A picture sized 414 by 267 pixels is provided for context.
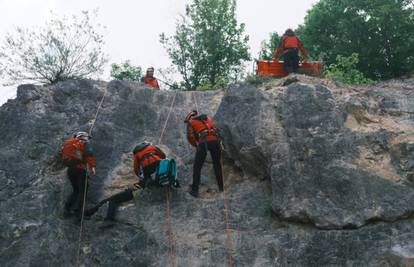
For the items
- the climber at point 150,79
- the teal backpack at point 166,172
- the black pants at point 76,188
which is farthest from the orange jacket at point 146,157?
the climber at point 150,79

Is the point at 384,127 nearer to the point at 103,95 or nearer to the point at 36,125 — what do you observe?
the point at 103,95

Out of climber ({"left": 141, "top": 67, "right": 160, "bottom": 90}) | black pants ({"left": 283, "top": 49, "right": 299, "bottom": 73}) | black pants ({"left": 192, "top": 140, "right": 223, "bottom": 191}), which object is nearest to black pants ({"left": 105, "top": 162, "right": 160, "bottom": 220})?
black pants ({"left": 192, "top": 140, "right": 223, "bottom": 191})

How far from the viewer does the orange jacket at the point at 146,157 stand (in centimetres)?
922

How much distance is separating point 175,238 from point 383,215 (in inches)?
142

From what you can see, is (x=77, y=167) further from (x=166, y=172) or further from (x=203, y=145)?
(x=203, y=145)

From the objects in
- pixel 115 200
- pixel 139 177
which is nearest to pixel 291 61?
pixel 139 177

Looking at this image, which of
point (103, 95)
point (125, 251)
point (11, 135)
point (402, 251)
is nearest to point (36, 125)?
point (11, 135)

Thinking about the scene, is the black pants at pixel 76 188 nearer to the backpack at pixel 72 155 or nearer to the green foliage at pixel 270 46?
the backpack at pixel 72 155

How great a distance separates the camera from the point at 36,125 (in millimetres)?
10602

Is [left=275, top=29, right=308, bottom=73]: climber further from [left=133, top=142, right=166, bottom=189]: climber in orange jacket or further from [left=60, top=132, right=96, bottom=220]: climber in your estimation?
[left=60, top=132, right=96, bottom=220]: climber

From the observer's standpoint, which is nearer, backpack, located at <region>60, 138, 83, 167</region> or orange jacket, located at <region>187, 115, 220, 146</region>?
backpack, located at <region>60, 138, 83, 167</region>

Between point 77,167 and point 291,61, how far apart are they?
6745 mm

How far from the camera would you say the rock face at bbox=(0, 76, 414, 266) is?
27.2ft

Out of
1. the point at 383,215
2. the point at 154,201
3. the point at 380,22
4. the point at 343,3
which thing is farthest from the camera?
the point at 343,3
